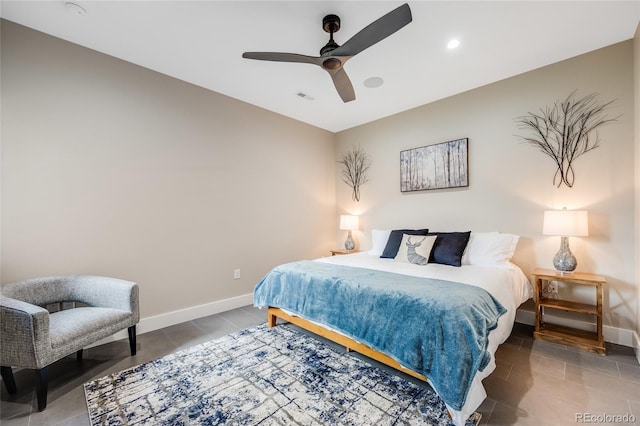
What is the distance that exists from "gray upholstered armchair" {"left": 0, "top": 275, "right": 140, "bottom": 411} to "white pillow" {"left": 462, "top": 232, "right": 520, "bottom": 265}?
3.43 meters

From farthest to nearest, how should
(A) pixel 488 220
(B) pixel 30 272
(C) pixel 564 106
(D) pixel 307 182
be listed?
(D) pixel 307 182 → (A) pixel 488 220 → (C) pixel 564 106 → (B) pixel 30 272

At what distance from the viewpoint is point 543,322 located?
3.01 m

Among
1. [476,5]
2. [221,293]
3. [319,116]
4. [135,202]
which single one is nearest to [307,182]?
[319,116]

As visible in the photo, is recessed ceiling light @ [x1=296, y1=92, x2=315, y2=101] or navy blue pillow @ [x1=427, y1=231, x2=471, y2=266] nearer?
navy blue pillow @ [x1=427, y1=231, x2=471, y2=266]

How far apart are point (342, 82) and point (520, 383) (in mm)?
2779

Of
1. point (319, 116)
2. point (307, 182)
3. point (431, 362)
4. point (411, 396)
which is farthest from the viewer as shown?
point (307, 182)

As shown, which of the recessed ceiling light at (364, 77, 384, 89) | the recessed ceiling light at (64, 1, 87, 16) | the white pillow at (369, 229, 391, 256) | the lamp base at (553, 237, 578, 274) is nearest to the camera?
the recessed ceiling light at (64, 1, 87, 16)

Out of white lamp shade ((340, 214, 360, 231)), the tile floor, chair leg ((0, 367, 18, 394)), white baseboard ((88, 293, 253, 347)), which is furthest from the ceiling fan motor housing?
chair leg ((0, 367, 18, 394))

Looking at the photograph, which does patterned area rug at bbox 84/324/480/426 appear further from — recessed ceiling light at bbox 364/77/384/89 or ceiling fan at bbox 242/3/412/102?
recessed ceiling light at bbox 364/77/384/89

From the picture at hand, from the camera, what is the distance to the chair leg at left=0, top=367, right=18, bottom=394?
185 cm

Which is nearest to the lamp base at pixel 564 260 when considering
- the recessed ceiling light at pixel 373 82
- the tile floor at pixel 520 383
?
the tile floor at pixel 520 383

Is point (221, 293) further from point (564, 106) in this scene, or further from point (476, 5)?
point (564, 106)

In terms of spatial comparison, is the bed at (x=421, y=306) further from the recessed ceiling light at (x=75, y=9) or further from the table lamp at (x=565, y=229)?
the recessed ceiling light at (x=75, y=9)

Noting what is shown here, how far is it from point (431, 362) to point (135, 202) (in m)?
3.09
